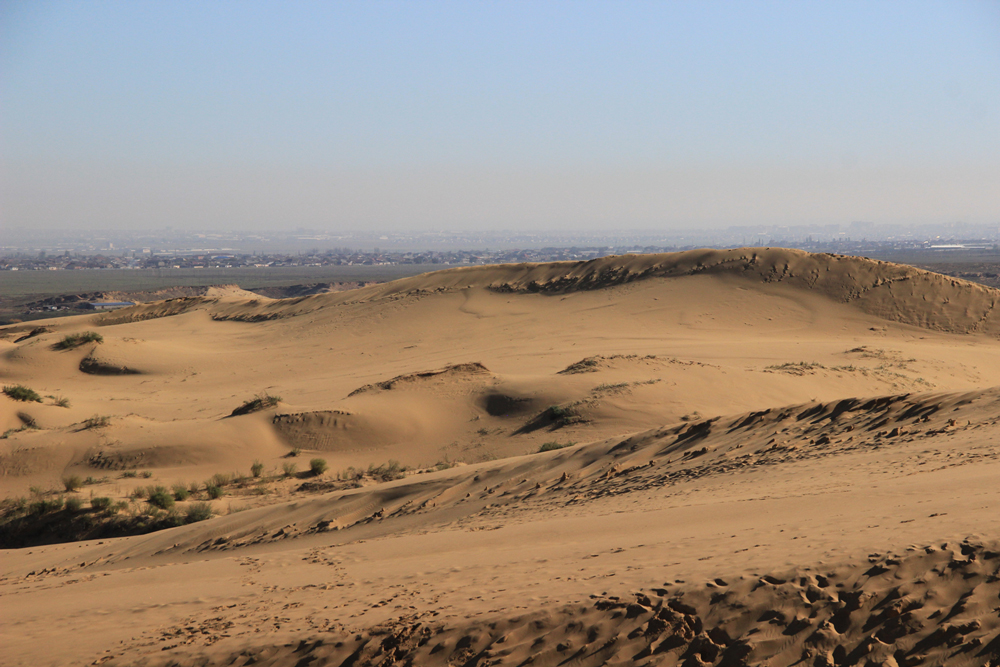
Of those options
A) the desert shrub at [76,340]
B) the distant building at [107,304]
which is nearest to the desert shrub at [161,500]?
the desert shrub at [76,340]

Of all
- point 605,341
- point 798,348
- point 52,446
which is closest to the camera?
point 52,446

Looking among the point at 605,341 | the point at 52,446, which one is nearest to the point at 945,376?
the point at 605,341

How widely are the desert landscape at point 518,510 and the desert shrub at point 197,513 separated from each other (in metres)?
0.06

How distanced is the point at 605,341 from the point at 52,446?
1899 cm

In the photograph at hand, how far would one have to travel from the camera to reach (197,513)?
1234 centimetres

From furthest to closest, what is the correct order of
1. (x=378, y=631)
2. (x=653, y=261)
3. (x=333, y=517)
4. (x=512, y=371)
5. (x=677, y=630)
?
(x=653, y=261)
(x=512, y=371)
(x=333, y=517)
(x=378, y=631)
(x=677, y=630)

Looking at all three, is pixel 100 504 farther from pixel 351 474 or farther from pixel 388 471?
pixel 388 471

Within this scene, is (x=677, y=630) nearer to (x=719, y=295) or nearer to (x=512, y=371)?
(x=512, y=371)

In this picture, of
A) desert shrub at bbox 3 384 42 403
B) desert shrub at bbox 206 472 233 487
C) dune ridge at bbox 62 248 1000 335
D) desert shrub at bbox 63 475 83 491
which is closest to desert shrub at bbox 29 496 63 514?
desert shrub at bbox 63 475 83 491

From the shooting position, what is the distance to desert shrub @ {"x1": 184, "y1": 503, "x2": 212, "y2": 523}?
1226 centimetres

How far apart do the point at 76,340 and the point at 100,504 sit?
70.3 feet

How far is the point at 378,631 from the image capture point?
5.50 metres

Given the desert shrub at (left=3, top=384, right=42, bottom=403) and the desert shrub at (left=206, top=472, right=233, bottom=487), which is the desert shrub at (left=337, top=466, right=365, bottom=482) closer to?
the desert shrub at (left=206, top=472, right=233, bottom=487)

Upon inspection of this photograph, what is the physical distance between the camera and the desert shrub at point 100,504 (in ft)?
41.9
